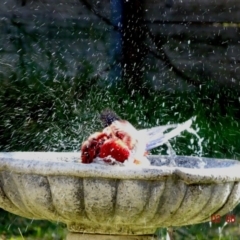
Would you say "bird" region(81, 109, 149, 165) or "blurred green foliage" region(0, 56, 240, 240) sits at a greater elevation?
"bird" region(81, 109, 149, 165)

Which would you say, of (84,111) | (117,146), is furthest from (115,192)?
(84,111)

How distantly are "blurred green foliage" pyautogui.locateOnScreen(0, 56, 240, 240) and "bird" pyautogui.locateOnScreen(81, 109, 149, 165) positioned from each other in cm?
209

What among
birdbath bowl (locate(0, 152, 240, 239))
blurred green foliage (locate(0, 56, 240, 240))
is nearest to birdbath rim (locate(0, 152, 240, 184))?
birdbath bowl (locate(0, 152, 240, 239))

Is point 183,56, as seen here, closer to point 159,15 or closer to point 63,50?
point 159,15

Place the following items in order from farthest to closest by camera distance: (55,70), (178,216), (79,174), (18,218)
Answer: (55,70) < (18,218) < (178,216) < (79,174)

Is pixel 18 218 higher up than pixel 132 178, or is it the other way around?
pixel 132 178

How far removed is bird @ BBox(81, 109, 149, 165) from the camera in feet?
10.3

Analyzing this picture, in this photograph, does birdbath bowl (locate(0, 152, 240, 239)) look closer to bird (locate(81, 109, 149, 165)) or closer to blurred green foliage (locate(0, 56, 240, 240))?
bird (locate(81, 109, 149, 165))

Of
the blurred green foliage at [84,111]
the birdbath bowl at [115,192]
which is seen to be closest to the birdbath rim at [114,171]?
the birdbath bowl at [115,192]

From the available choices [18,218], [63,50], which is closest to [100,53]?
[63,50]

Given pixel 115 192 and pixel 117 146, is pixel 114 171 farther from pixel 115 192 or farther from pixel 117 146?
pixel 117 146

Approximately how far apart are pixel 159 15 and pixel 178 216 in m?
3.62

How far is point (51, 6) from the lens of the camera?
6.69m

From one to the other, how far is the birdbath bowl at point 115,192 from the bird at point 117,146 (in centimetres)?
17
